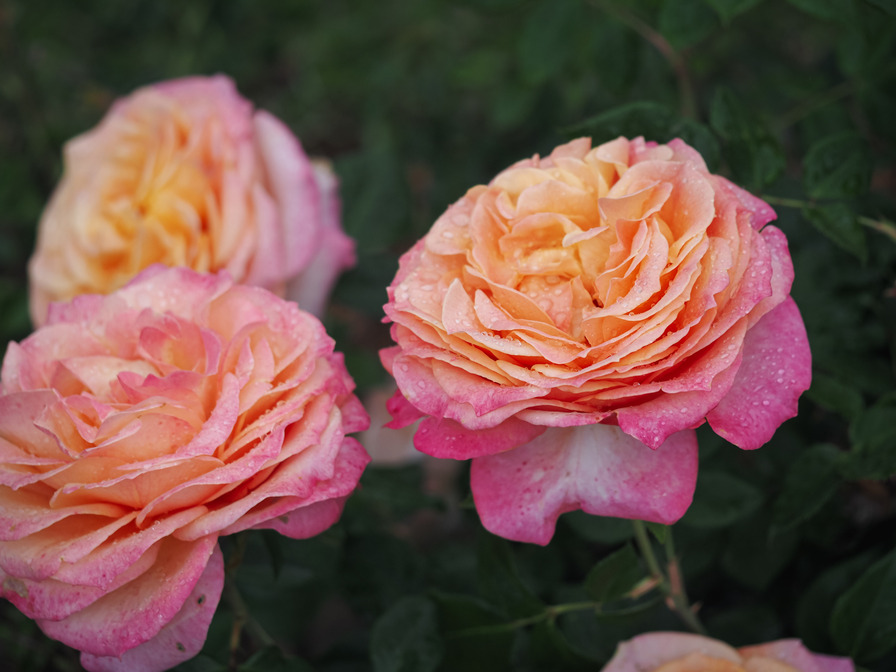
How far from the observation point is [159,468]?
0.56m

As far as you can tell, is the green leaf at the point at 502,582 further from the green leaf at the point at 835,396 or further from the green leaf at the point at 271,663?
the green leaf at the point at 835,396

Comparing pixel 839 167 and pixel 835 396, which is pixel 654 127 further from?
pixel 835 396

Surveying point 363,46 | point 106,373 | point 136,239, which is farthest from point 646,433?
point 363,46

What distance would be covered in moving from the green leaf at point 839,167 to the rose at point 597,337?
220 mm

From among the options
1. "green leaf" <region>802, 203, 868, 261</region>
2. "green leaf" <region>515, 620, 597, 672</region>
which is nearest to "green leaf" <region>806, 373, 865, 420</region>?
"green leaf" <region>802, 203, 868, 261</region>

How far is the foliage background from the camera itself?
74 cm

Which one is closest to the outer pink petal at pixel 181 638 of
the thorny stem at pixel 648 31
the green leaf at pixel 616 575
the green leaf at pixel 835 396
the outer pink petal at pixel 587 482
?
the outer pink petal at pixel 587 482

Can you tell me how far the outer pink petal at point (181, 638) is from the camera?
573mm

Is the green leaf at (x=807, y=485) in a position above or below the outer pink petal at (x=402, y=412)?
below

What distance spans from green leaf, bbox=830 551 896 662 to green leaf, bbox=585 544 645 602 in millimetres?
232

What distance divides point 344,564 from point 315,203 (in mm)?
464

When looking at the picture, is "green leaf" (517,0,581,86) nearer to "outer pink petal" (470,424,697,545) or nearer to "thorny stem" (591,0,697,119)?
"thorny stem" (591,0,697,119)

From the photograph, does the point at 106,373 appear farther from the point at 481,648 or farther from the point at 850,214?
the point at 850,214

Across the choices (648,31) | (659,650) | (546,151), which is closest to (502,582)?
(659,650)
